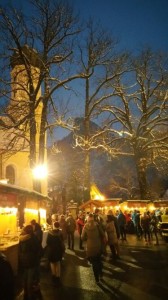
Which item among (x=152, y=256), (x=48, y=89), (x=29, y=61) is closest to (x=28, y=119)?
(x=48, y=89)

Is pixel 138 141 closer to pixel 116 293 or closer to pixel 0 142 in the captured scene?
pixel 0 142

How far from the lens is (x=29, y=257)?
816 centimetres

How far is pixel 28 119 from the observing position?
20.0m

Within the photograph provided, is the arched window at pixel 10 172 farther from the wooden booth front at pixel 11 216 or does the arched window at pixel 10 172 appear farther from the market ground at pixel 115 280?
the market ground at pixel 115 280

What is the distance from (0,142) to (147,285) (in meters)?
28.3

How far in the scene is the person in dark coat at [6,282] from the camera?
330 cm

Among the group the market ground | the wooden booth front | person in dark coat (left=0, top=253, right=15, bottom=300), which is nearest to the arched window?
the wooden booth front

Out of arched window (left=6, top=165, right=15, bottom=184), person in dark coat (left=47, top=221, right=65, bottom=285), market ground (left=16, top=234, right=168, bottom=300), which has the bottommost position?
market ground (left=16, top=234, right=168, bottom=300)

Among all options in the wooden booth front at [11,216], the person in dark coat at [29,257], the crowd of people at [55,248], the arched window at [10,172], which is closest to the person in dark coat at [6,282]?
the crowd of people at [55,248]

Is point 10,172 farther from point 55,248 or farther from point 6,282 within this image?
point 6,282

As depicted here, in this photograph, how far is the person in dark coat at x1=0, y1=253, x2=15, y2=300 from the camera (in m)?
3.30

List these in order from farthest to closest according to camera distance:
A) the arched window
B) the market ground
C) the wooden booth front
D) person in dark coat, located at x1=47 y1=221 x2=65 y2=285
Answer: the arched window, the wooden booth front, person in dark coat, located at x1=47 y1=221 x2=65 y2=285, the market ground

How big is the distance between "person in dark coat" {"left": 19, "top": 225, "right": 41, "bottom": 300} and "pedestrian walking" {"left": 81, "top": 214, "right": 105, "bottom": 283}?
2.07 metres

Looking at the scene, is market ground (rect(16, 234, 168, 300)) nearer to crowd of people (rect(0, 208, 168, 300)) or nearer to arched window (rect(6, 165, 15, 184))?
crowd of people (rect(0, 208, 168, 300))
